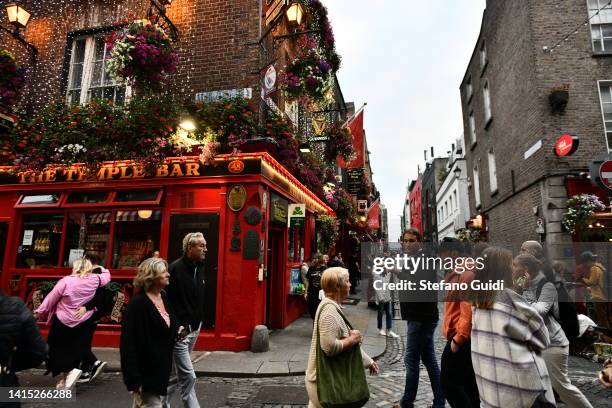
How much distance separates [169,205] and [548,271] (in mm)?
7230

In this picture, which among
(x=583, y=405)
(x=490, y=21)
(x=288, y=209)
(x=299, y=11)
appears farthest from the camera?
(x=490, y=21)

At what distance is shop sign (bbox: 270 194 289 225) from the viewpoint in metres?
8.66

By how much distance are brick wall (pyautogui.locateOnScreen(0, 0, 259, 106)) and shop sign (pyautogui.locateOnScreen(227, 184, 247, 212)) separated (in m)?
2.90

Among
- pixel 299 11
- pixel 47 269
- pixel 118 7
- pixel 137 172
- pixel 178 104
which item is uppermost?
pixel 118 7

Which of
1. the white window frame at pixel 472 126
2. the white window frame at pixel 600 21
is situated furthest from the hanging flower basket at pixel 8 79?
the white window frame at pixel 472 126

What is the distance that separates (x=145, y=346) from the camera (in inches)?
123

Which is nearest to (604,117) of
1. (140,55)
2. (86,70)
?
(140,55)

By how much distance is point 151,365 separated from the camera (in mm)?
3137

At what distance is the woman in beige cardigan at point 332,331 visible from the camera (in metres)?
2.79

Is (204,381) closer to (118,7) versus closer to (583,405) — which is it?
(583,405)

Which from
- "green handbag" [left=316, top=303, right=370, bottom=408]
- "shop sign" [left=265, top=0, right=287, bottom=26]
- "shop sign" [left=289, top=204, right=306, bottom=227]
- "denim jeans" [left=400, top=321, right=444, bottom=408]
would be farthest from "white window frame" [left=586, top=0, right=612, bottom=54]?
"green handbag" [left=316, top=303, right=370, bottom=408]

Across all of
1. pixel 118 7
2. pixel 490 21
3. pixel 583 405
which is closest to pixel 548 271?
pixel 583 405

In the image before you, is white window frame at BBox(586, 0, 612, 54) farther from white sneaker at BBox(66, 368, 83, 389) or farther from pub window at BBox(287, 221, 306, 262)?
white sneaker at BBox(66, 368, 83, 389)

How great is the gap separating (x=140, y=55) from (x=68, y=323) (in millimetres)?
5721
